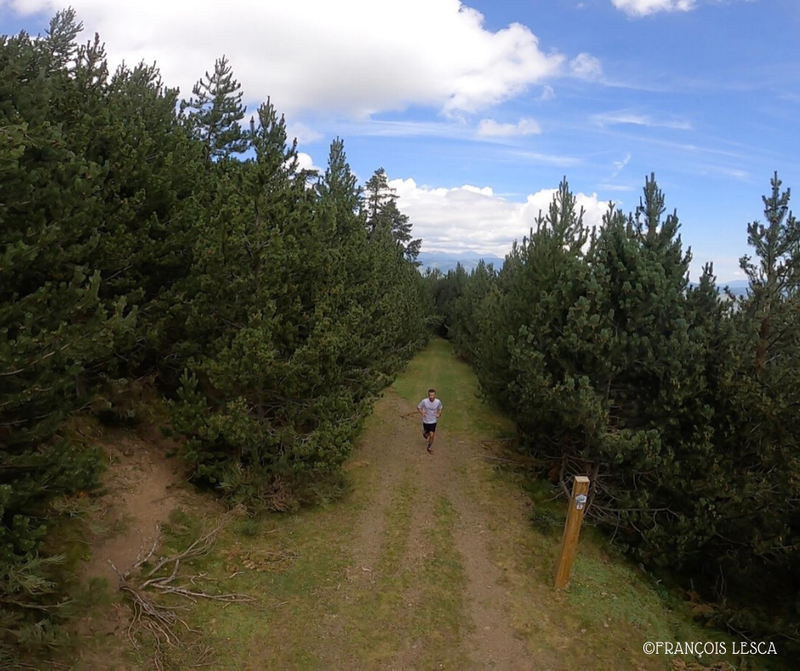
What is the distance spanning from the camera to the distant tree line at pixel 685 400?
8812 millimetres

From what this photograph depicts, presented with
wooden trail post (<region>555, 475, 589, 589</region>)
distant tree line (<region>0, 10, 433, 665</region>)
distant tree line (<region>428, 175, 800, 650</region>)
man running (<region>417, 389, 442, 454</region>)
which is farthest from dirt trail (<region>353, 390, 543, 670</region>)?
distant tree line (<region>428, 175, 800, 650</region>)

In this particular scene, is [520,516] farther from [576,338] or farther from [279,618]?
[279,618]

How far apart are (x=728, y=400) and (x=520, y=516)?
5038mm

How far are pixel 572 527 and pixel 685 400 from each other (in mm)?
3659

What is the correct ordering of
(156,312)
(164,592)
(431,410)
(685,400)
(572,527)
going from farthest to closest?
1. (431,410)
2. (156,312)
3. (685,400)
4. (572,527)
5. (164,592)

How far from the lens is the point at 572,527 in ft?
27.3

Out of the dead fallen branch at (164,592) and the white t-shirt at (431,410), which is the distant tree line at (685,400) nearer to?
the white t-shirt at (431,410)

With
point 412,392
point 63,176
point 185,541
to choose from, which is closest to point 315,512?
point 185,541

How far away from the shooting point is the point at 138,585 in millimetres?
7465

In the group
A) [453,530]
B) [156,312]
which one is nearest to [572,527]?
[453,530]

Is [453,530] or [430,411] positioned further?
[430,411]

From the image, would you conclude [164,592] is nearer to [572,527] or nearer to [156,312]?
[156,312]

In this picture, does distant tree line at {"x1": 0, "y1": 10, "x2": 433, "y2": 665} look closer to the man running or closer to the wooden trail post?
the man running

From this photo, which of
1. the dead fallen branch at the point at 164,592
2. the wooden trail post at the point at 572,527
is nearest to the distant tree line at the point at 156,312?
the dead fallen branch at the point at 164,592
